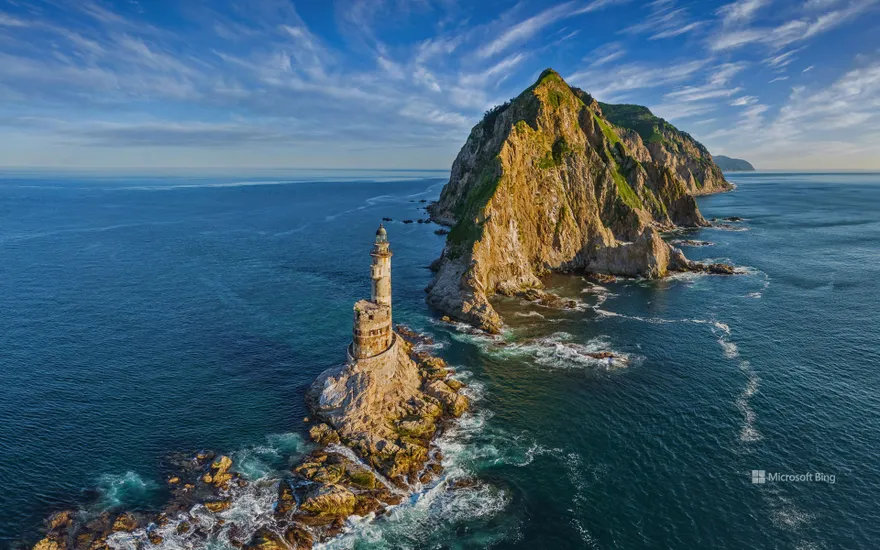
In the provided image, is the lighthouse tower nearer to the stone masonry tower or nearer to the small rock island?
the stone masonry tower

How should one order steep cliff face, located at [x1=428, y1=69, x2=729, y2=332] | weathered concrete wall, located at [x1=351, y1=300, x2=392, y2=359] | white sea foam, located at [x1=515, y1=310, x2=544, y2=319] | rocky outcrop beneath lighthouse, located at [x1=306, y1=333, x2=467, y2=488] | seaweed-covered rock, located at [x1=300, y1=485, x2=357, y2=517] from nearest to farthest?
seaweed-covered rock, located at [x1=300, y1=485, x2=357, y2=517], rocky outcrop beneath lighthouse, located at [x1=306, y1=333, x2=467, y2=488], weathered concrete wall, located at [x1=351, y1=300, x2=392, y2=359], white sea foam, located at [x1=515, y1=310, x2=544, y2=319], steep cliff face, located at [x1=428, y1=69, x2=729, y2=332]

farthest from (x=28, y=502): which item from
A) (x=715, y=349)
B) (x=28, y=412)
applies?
(x=715, y=349)

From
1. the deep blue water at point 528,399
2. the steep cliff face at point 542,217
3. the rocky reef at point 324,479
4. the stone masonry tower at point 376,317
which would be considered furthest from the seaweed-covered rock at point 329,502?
the steep cliff face at point 542,217

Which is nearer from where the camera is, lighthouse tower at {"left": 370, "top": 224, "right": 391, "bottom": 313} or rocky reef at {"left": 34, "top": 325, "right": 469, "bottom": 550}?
rocky reef at {"left": 34, "top": 325, "right": 469, "bottom": 550}

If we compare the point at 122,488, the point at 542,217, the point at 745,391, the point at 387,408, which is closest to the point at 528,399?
the point at 387,408

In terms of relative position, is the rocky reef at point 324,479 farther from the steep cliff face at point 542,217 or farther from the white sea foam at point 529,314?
the white sea foam at point 529,314

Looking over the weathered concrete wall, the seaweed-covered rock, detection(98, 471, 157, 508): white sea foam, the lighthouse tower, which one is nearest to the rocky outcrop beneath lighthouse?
the weathered concrete wall
